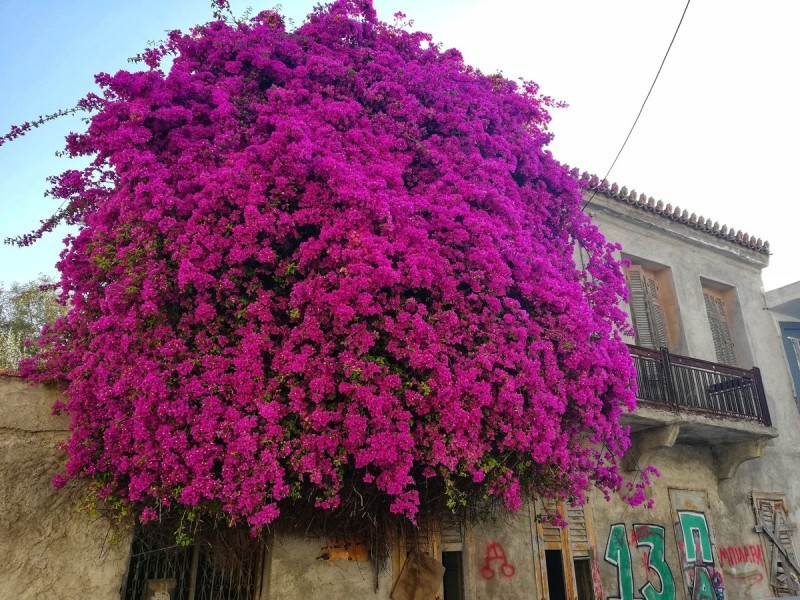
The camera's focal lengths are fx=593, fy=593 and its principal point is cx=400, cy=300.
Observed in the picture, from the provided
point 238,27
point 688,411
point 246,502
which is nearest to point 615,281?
point 688,411

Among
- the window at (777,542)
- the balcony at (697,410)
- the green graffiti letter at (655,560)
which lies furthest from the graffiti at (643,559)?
the window at (777,542)

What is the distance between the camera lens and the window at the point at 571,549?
8109 mm

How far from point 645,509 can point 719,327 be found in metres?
5.27

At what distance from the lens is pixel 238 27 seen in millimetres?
7906

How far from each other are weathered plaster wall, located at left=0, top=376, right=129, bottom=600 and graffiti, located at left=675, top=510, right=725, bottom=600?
329 inches

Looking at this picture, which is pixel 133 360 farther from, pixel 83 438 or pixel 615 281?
pixel 615 281

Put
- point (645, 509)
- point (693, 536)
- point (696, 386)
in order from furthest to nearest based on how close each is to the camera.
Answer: point (696, 386), point (693, 536), point (645, 509)

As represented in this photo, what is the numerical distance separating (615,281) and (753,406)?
478 cm

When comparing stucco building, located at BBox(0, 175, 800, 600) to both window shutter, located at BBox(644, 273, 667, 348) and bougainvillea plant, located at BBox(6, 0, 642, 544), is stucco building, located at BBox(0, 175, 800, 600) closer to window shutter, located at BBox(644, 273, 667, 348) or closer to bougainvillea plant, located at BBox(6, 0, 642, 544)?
window shutter, located at BBox(644, 273, 667, 348)

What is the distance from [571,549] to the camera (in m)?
8.38

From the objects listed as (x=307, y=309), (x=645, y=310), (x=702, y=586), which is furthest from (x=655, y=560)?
(x=307, y=309)

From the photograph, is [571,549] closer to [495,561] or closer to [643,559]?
[495,561]

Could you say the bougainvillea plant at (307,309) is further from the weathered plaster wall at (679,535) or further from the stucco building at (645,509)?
the weathered plaster wall at (679,535)

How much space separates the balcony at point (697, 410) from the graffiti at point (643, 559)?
1.04 metres
